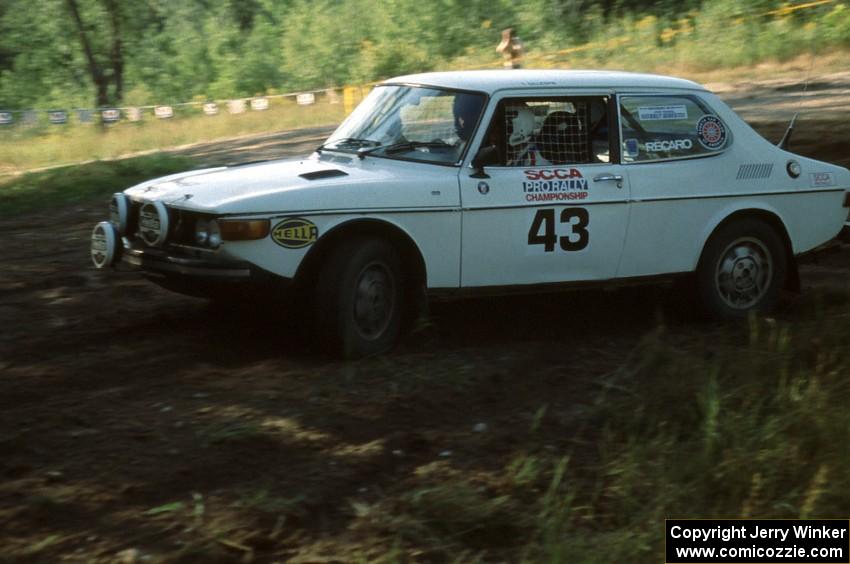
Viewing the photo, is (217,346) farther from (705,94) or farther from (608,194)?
(705,94)

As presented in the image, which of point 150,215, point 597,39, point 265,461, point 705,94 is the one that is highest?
point 597,39

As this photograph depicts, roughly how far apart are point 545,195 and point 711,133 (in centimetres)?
149

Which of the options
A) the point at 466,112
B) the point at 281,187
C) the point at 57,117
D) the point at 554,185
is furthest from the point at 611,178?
the point at 57,117

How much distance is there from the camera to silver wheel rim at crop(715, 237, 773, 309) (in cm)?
Result: 797

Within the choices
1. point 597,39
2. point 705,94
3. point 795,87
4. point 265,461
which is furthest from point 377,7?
point 265,461

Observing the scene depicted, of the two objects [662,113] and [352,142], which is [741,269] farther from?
[352,142]

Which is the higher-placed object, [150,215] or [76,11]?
[76,11]

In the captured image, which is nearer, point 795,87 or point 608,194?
point 608,194

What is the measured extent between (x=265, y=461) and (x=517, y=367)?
6.94 ft

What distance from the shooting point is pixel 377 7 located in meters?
49.0

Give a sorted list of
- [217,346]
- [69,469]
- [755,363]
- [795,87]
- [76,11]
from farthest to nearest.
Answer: [76,11] < [795,87] < [217,346] < [755,363] < [69,469]

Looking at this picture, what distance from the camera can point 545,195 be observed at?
720cm

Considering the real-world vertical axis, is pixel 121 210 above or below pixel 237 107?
below

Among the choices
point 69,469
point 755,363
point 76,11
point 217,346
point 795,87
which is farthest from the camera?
point 76,11
